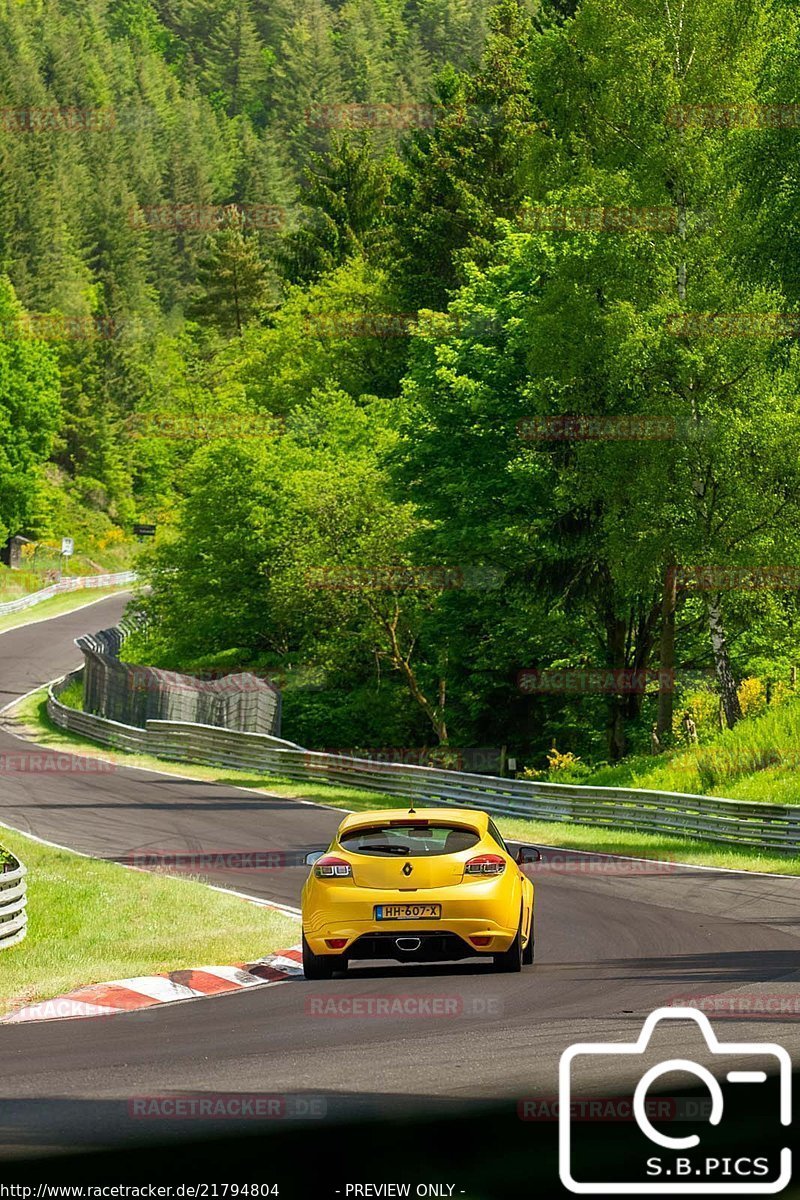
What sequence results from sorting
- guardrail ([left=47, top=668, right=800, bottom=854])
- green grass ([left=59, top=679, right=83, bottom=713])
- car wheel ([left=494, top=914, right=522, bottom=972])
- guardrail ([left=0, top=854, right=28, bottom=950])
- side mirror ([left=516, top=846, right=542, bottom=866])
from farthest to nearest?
green grass ([left=59, top=679, right=83, bottom=713]), guardrail ([left=47, top=668, right=800, bottom=854]), guardrail ([left=0, top=854, right=28, bottom=950]), side mirror ([left=516, top=846, right=542, bottom=866]), car wheel ([left=494, top=914, right=522, bottom=972])

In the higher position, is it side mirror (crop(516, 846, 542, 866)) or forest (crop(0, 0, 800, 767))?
side mirror (crop(516, 846, 542, 866))

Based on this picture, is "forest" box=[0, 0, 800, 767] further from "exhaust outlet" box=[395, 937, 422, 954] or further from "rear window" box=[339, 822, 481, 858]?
"exhaust outlet" box=[395, 937, 422, 954]

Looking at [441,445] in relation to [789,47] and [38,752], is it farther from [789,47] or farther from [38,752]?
[789,47]

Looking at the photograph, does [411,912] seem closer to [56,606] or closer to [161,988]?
[161,988]

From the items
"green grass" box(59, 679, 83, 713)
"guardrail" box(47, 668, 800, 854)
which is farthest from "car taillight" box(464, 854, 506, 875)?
"green grass" box(59, 679, 83, 713)

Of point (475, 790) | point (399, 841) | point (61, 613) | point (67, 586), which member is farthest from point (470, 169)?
point (399, 841)

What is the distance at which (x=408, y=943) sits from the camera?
45.0 ft

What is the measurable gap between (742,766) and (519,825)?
15.1ft

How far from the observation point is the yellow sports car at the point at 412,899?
44.9 feet

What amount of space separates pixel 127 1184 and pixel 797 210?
24.9 metres

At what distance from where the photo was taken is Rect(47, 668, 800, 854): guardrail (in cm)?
2906

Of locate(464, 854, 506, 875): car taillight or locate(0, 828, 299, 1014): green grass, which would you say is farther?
locate(0, 828, 299, 1014): green grass

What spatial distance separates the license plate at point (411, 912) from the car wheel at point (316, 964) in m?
0.85

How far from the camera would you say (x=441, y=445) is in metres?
47.5
